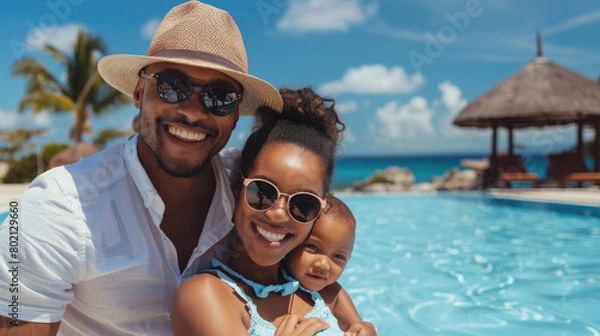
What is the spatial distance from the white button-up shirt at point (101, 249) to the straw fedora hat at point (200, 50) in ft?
1.31

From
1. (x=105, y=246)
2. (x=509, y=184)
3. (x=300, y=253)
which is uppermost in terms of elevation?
(x=105, y=246)

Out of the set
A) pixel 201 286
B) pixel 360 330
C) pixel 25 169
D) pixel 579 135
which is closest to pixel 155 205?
pixel 201 286

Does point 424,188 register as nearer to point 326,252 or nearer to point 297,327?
point 326,252

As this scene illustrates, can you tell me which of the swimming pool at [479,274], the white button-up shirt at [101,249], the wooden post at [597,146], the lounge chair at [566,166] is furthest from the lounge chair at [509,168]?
the white button-up shirt at [101,249]

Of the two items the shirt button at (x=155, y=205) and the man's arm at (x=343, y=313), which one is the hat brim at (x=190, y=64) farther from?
the man's arm at (x=343, y=313)

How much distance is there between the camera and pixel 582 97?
53.2 feet

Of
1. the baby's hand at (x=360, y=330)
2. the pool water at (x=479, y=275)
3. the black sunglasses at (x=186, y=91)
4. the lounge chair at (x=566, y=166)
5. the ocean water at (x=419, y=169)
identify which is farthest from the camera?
the ocean water at (x=419, y=169)

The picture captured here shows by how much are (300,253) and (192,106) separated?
883mm

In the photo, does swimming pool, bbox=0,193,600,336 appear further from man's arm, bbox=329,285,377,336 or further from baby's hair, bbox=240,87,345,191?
baby's hair, bbox=240,87,345,191

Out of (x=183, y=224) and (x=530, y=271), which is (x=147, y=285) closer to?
(x=183, y=224)

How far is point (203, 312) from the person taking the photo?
182 centimetres

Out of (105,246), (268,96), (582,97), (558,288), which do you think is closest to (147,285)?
(105,246)

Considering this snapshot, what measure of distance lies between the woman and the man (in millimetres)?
138

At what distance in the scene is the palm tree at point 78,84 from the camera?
23.2 metres
